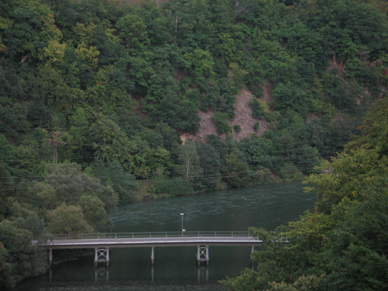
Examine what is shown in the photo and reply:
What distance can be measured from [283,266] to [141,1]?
253 feet

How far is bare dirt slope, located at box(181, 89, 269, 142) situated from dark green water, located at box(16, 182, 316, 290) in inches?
515

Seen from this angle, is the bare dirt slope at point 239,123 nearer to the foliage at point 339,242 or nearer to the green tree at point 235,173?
the green tree at point 235,173

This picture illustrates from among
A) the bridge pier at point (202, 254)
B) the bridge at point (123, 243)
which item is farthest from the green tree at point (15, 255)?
the bridge pier at point (202, 254)

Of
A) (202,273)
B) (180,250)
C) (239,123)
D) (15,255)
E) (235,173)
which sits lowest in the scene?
(202,273)

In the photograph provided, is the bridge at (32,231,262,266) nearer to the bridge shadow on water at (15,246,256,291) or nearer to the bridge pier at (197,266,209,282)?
the bridge shadow on water at (15,246,256,291)

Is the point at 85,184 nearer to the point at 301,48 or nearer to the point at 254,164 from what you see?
the point at 254,164

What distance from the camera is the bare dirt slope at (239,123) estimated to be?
8389cm

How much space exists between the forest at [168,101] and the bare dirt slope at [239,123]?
1.09 ft

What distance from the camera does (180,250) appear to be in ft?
161

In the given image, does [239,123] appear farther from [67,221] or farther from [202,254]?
[67,221]

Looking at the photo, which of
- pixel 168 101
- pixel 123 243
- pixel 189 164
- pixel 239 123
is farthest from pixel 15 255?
pixel 239 123

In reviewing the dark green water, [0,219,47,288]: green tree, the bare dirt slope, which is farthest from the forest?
the dark green water

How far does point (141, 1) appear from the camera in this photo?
323ft

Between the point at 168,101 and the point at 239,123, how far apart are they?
42.2 ft
